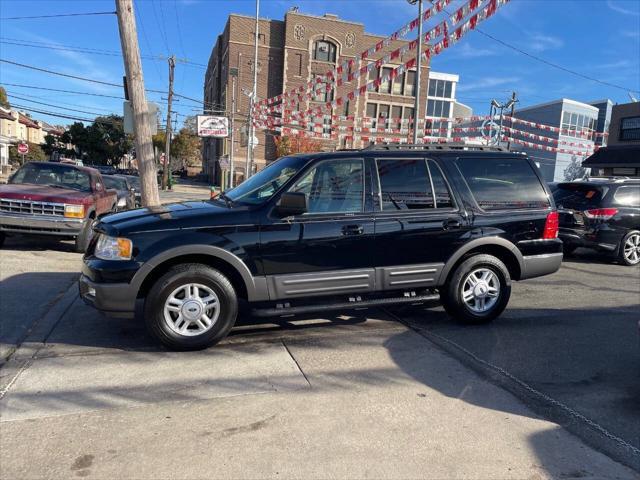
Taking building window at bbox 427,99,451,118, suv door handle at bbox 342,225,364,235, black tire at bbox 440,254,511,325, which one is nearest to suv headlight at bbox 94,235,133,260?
suv door handle at bbox 342,225,364,235

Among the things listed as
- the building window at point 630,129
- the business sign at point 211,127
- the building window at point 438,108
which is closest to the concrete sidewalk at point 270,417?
the business sign at point 211,127

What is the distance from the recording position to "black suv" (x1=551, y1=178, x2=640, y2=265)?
9.36m

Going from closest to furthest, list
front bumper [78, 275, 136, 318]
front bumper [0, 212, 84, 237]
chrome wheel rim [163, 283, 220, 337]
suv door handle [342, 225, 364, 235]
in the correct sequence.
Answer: front bumper [78, 275, 136, 318], chrome wheel rim [163, 283, 220, 337], suv door handle [342, 225, 364, 235], front bumper [0, 212, 84, 237]

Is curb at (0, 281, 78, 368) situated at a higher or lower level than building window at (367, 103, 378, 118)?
lower

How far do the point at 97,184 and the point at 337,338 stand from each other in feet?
24.9

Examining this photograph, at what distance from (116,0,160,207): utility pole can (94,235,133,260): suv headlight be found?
5.40m

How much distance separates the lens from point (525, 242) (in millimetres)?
5609

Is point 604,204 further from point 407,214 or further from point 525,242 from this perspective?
point 407,214

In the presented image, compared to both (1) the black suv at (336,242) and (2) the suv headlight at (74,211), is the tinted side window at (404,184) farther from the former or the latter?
(2) the suv headlight at (74,211)

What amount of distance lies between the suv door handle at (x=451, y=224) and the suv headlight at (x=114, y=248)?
123 inches

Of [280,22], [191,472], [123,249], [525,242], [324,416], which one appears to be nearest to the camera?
[191,472]

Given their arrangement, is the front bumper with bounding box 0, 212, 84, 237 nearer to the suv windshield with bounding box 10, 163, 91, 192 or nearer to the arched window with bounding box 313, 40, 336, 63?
the suv windshield with bounding box 10, 163, 91, 192

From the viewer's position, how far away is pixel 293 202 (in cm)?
449

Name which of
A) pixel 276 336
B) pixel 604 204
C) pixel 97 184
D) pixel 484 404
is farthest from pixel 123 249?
pixel 604 204
